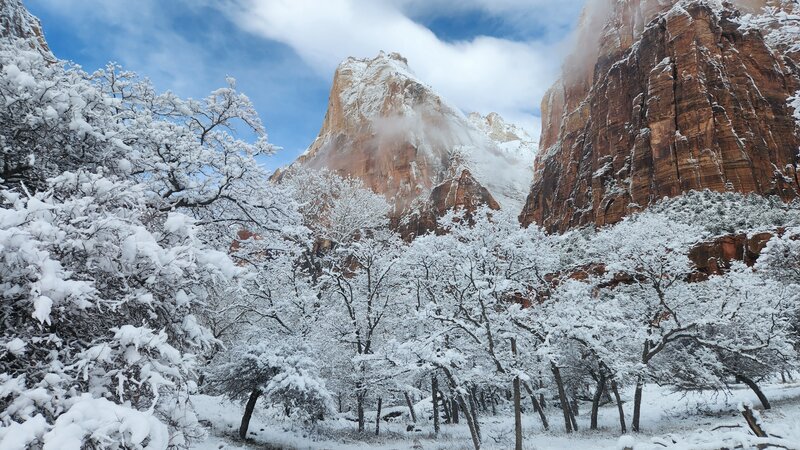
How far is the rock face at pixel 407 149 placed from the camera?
331 ft

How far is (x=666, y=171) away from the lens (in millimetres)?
58750

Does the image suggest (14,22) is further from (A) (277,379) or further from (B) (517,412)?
(B) (517,412)

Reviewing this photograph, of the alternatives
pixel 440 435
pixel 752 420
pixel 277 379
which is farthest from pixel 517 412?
pixel 752 420

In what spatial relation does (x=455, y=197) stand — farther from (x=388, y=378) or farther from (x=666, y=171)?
(x=388, y=378)

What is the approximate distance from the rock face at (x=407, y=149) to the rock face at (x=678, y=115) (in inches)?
1039

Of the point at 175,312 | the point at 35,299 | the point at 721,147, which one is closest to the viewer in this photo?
the point at 35,299

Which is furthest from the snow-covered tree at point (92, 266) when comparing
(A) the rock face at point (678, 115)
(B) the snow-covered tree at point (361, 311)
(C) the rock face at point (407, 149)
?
(C) the rock face at point (407, 149)

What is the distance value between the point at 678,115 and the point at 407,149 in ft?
210

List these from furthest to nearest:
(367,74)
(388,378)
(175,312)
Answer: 1. (367,74)
2. (388,378)
3. (175,312)

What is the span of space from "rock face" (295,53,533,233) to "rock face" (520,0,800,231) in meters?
26.4

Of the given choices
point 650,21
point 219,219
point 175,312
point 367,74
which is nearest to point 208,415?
point 219,219

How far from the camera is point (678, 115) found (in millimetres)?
61625

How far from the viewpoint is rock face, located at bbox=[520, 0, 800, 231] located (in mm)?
55344

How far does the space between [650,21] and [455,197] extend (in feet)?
152
